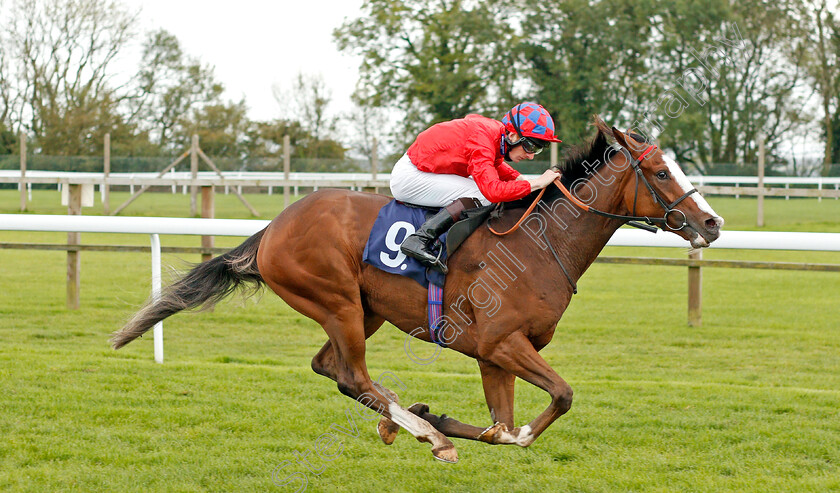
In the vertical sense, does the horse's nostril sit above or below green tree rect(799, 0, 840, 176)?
below

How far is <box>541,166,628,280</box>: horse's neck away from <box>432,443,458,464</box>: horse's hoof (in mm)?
950

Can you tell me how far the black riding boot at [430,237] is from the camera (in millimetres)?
3652

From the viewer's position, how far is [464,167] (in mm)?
3887

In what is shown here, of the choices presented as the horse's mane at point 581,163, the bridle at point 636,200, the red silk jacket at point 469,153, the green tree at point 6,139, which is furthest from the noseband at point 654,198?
the green tree at point 6,139

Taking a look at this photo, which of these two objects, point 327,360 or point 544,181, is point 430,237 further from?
point 327,360

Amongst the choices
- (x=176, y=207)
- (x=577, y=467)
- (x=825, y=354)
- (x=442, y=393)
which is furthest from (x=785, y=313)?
(x=176, y=207)

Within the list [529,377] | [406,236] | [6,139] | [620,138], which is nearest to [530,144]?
[620,138]

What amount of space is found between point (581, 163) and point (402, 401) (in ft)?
6.73

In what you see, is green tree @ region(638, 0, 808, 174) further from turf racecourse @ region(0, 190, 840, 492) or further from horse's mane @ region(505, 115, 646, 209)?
horse's mane @ region(505, 115, 646, 209)

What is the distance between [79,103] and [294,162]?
13.4m

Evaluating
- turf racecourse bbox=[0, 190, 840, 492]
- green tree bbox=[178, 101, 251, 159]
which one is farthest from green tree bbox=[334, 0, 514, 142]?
turf racecourse bbox=[0, 190, 840, 492]

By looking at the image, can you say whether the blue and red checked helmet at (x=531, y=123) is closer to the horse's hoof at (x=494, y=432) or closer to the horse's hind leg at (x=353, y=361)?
the horse's hind leg at (x=353, y=361)

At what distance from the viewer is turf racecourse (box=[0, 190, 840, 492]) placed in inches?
152

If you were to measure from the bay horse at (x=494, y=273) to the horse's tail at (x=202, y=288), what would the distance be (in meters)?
0.20
